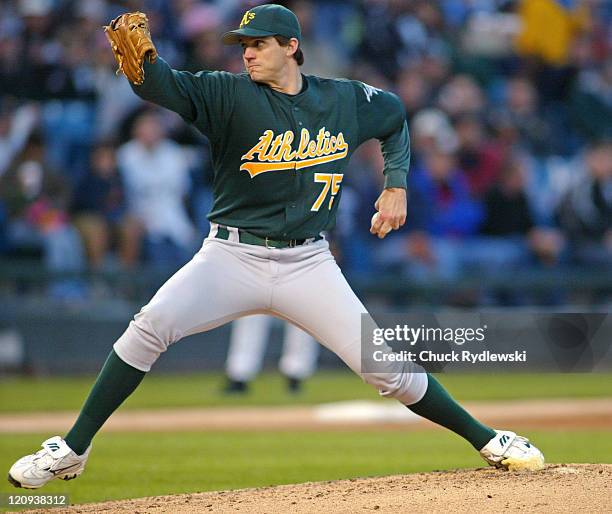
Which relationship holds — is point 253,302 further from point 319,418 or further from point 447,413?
point 319,418

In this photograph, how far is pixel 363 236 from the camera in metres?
12.5

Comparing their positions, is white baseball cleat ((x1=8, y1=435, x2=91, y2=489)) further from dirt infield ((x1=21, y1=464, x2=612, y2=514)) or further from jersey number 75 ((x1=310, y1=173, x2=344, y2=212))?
jersey number 75 ((x1=310, y1=173, x2=344, y2=212))

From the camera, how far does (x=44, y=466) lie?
15.0ft

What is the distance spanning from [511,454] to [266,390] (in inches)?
263

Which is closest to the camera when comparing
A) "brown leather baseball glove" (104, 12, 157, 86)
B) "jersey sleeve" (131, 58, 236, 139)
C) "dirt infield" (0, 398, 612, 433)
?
"brown leather baseball glove" (104, 12, 157, 86)

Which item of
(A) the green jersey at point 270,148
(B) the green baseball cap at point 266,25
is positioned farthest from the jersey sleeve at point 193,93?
(B) the green baseball cap at point 266,25

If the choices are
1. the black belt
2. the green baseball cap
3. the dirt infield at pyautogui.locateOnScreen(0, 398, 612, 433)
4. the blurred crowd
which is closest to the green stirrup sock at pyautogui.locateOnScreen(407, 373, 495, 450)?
the black belt

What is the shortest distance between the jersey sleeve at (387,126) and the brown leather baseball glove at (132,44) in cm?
110

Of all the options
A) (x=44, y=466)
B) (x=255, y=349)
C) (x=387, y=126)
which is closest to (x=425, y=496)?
(x=44, y=466)

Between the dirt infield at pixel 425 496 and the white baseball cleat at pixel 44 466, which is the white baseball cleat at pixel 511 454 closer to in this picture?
the dirt infield at pixel 425 496

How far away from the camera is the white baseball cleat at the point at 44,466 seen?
4.57 meters

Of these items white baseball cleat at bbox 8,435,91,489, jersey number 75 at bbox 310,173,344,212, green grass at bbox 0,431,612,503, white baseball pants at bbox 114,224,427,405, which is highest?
jersey number 75 at bbox 310,173,344,212

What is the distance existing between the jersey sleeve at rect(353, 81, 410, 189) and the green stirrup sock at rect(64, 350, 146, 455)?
1390 millimetres

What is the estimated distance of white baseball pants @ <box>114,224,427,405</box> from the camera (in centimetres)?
460
